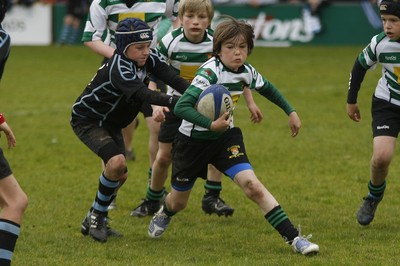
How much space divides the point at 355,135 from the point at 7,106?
20.9 ft

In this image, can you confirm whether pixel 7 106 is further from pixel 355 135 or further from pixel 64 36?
pixel 64 36

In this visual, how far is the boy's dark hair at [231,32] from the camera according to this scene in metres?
7.21

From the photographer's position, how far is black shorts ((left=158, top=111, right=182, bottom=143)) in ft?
27.9

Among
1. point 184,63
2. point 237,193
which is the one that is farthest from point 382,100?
point 237,193

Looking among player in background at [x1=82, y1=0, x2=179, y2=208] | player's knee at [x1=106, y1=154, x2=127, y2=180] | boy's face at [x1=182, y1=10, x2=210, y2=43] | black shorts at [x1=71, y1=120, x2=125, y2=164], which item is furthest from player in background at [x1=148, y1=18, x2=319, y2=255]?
player in background at [x1=82, y1=0, x2=179, y2=208]

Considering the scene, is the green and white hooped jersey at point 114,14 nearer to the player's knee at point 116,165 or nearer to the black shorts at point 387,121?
the player's knee at point 116,165

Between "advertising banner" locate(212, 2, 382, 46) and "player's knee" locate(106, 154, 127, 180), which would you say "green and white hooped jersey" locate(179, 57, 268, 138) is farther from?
"advertising banner" locate(212, 2, 382, 46)

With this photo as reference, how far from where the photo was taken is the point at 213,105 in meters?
6.95

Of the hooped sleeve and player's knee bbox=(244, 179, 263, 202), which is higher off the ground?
the hooped sleeve

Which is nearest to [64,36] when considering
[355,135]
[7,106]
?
[7,106]

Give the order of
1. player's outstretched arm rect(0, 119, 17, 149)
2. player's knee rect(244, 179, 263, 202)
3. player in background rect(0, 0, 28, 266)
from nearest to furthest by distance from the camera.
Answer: player in background rect(0, 0, 28, 266) → player's outstretched arm rect(0, 119, 17, 149) → player's knee rect(244, 179, 263, 202)

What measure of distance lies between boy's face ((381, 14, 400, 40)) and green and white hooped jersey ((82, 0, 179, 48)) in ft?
7.87

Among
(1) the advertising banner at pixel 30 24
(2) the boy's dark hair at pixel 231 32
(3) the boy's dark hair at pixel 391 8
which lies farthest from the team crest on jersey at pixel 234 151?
(1) the advertising banner at pixel 30 24

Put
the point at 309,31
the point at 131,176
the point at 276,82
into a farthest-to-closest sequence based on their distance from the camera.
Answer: the point at 309,31, the point at 276,82, the point at 131,176
